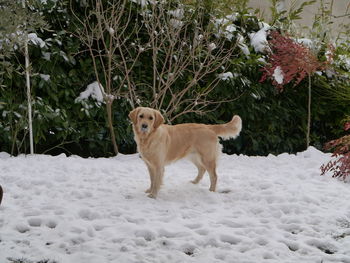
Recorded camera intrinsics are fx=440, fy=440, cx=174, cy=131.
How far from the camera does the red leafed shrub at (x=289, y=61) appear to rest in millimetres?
6898

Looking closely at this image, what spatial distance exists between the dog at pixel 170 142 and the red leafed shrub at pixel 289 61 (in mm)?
2494

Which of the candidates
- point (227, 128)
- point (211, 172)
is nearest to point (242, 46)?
point (227, 128)

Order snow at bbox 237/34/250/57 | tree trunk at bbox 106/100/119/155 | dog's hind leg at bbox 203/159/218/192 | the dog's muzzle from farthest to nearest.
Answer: snow at bbox 237/34/250/57 < tree trunk at bbox 106/100/119/155 < dog's hind leg at bbox 203/159/218/192 < the dog's muzzle

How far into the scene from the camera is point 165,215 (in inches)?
148

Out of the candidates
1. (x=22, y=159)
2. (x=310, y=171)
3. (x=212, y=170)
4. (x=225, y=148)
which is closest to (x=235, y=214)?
(x=212, y=170)

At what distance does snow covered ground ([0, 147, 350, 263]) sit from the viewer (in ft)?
9.51

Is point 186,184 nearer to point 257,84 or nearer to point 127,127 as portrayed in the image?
point 127,127

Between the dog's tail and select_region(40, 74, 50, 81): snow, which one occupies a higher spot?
select_region(40, 74, 50, 81): snow

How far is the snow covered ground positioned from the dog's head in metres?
0.66

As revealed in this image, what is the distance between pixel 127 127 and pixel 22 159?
5.27ft

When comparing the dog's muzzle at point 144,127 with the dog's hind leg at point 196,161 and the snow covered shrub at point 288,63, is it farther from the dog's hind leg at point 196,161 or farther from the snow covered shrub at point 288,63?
the snow covered shrub at point 288,63

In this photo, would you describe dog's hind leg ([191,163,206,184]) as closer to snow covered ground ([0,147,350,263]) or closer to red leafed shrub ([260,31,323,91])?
snow covered ground ([0,147,350,263])

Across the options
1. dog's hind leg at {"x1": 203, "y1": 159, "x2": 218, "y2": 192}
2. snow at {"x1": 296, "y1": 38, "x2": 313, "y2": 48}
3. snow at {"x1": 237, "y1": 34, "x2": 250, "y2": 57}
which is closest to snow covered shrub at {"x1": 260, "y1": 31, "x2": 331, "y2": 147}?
snow at {"x1": 296, "y1": 38, "x2": 313, "y2": 48}

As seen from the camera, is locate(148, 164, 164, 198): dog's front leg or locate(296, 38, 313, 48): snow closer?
locate(148, 164, 164, 198): dog's front leg
